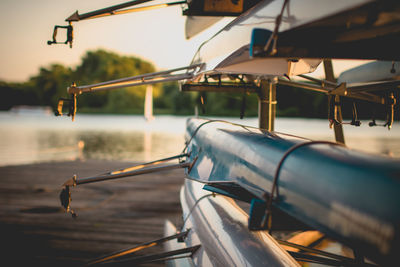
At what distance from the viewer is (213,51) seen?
7.28 ft

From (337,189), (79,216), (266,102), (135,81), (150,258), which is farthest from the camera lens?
(79,216)

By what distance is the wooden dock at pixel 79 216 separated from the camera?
10.9 feet

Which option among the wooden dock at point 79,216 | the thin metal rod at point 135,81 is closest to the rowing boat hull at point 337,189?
the thin metal rod at point 135,81

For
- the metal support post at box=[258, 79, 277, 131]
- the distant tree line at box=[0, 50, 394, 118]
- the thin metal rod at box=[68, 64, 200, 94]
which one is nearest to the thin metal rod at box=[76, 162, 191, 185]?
the thin metal rod at box=[68, 64, 200, 94]

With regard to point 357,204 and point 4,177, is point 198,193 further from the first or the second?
point 4,177

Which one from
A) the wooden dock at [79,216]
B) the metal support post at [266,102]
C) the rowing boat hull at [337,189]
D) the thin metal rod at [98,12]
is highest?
the thin metal rod at [98,12]

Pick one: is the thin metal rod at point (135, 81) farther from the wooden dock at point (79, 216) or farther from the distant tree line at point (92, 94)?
the distant tree line at point (92, 94)

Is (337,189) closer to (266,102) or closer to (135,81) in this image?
(135,81)

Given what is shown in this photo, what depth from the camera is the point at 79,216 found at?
4.39m

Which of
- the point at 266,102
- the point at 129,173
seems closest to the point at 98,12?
the point at 129,173

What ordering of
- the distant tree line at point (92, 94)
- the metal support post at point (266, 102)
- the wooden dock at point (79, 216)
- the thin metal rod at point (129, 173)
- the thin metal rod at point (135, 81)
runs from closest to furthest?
the thin metal rod at point (129, 173)
the thin metal rod at point (135, 81)
the metal support post at point (266, 102)
the wooden dock at point (79, 216)
the distant tree line at point (92, 94)

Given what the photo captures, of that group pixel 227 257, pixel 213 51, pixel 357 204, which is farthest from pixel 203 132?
pixel 357 204

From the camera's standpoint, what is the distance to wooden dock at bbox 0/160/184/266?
10.9 feet

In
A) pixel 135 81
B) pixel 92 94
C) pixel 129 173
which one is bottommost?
pixel 129 173
